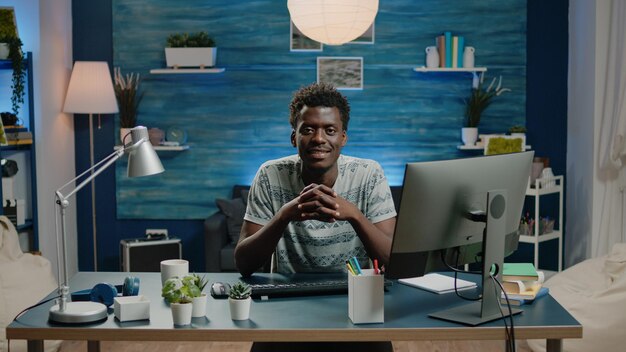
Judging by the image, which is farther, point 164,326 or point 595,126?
point 595,126

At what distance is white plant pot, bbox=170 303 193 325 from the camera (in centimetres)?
212

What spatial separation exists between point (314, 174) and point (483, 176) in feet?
2.18

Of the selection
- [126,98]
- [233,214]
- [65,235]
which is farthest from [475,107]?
[65,235]

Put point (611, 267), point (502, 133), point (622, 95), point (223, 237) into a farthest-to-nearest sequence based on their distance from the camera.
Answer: point (502, 133) < point (223, 237) < point (622, 95) < point (611, 267)

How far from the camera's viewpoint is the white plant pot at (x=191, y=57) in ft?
19.0

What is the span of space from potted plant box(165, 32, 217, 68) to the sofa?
98cm

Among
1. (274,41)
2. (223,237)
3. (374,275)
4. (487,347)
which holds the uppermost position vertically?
(274,41)

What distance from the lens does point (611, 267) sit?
4277mm

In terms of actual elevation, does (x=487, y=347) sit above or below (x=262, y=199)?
below

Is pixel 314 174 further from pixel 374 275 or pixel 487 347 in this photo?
pixel 487 347

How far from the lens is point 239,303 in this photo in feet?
7.07

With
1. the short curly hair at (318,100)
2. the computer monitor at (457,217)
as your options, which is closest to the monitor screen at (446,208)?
the computer monitor at (457,217)

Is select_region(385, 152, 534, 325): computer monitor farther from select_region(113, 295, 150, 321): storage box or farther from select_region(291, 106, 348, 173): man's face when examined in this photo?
select_region(113, 295, 150, 321): storage box

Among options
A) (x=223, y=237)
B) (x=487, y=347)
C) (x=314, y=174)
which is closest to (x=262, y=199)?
(x=314, y=174)
